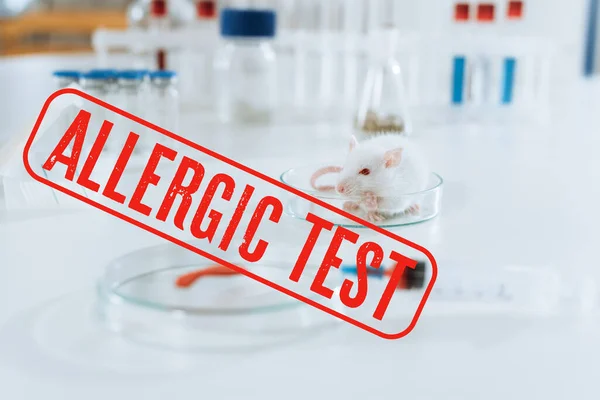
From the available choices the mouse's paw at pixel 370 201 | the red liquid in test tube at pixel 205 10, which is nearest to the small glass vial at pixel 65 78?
the mouse's paw at pixel 370 201

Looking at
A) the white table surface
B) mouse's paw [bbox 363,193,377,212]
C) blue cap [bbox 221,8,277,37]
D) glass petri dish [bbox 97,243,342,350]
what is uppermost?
blue cap [bbox 221,8,277,37]

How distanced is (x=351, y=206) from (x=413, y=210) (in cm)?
7

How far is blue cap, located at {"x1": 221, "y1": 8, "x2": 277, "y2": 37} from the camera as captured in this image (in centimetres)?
116

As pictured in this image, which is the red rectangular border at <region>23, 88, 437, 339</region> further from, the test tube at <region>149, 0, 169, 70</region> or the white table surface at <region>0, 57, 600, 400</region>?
the test tube at <region>149, 0, 169, 70</region>

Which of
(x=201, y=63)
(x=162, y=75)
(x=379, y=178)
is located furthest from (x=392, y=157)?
(x=201, y=63)

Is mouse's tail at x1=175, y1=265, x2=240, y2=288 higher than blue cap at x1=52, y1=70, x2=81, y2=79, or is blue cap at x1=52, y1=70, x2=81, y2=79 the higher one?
blue cap at x1=52, y1=70, x2=81, y2=79

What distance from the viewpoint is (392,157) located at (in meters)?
0.62

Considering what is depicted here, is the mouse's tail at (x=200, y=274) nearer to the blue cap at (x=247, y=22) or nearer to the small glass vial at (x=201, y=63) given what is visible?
the blue cap at (x=247, y=22)

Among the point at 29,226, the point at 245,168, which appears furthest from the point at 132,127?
the point at 29,226

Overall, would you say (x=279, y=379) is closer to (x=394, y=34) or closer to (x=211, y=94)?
(x=394, y=34)

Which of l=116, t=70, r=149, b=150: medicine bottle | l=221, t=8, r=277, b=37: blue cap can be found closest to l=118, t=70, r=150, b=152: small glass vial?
l=116, t=70, r=149, b=150: medicine bottle

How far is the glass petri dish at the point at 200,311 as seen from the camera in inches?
16.4

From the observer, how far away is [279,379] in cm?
38

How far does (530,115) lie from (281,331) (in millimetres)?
1079
